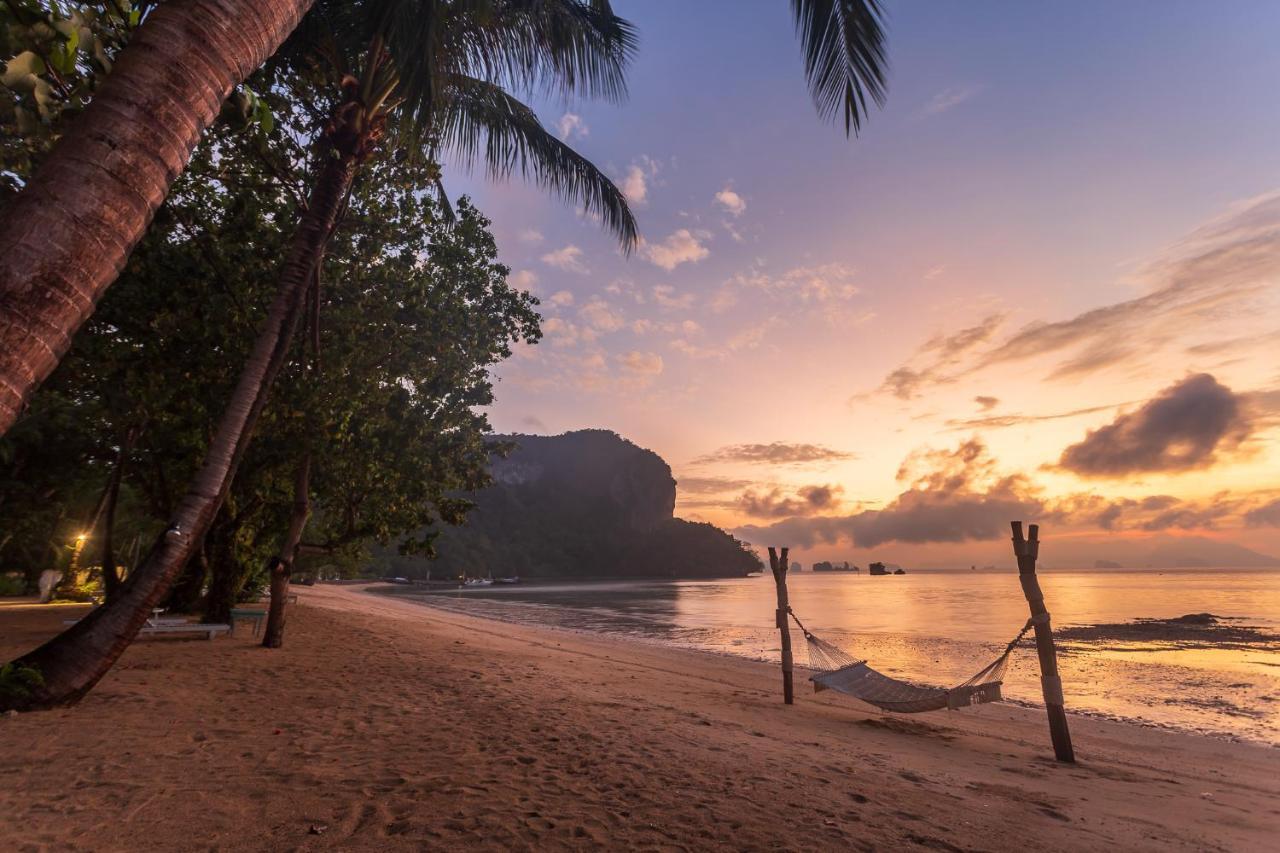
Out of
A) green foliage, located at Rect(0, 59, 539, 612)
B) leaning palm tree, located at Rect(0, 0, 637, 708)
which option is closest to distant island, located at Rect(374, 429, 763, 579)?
green foliage, located at Rect(0, 59, 539, 612)

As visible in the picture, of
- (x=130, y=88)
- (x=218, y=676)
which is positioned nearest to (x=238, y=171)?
(x=218, y=676)

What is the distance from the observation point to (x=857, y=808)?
4.30 m

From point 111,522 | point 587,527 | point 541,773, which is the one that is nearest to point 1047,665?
point 541,773

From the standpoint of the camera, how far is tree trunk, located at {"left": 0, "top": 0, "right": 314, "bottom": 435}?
4.83 feet

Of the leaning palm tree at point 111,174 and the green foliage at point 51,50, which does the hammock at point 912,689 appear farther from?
the green foliage at point 51,50

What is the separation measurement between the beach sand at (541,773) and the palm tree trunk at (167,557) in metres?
0.42

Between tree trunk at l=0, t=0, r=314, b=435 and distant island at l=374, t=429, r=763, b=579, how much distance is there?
127 m

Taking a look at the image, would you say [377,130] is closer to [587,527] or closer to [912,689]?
[912,689]

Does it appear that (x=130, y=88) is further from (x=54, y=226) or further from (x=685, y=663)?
(x=685, y=663)

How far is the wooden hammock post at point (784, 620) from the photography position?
393 inches

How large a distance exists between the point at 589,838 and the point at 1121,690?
51.4 ft

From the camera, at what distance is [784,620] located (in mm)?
10492

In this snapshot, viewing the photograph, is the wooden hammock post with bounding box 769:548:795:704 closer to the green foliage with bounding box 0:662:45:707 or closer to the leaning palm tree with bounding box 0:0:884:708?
the leaning palm tree with bounding box 0:0:884:708

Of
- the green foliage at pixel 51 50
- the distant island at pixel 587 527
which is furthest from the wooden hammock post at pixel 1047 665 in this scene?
the distant island at pixel 587 527
